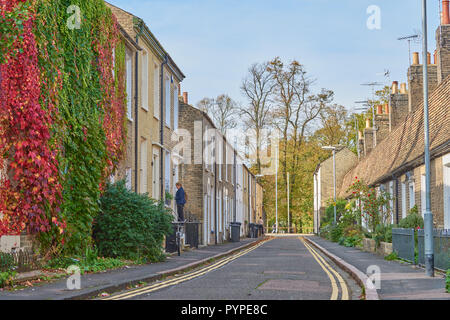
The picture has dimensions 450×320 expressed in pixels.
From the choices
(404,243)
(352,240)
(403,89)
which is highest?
(403,89)

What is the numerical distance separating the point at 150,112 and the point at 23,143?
1130 cm

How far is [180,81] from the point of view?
97.8ft

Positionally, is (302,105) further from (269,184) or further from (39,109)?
(39,109)

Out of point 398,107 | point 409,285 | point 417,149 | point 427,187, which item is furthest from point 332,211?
point 409,285

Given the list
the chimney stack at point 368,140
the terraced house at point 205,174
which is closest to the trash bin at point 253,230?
the terraced house at point 205,174

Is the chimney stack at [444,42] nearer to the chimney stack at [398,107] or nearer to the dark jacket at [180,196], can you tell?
the dark jacket at [180,196]

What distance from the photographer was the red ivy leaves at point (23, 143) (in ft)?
38.2

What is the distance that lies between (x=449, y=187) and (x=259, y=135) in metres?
42.5

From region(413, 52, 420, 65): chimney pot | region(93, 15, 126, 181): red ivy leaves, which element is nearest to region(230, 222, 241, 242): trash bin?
region(413, 52, 420, 65): chimney pot

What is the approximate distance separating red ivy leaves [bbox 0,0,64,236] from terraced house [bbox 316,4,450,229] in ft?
26.9

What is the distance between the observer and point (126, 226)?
16188 mm

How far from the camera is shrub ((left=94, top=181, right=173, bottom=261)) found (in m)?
16.2

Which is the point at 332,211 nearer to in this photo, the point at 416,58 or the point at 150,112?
the point at 416,58

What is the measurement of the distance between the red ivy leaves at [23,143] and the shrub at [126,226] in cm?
382
